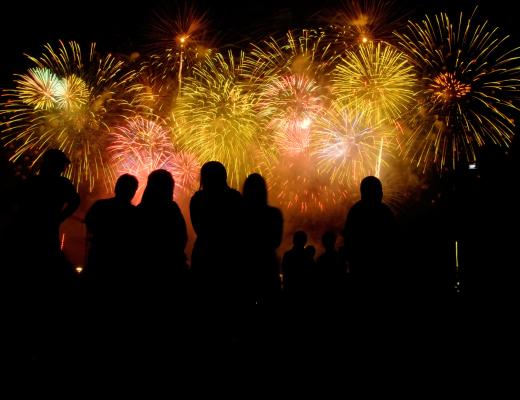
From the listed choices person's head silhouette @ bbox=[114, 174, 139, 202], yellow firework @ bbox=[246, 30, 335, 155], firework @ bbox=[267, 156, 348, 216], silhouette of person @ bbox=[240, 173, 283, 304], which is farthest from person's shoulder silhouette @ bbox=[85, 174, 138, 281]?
firework @ bbox=[267, 156, 348, 216]

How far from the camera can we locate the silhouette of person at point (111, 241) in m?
4.23

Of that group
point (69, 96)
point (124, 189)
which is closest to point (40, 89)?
point (69, 96)

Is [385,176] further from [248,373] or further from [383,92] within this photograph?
[248,373]

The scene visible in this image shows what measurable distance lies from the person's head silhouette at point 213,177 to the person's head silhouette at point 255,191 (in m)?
0.27

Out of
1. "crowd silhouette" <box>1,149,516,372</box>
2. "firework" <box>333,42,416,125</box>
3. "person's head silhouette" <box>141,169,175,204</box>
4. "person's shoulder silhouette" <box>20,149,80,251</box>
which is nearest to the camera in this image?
"crowd silhouette" <box>1,149,516,372</box>

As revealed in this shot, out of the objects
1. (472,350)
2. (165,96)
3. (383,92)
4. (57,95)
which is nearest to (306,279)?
(472,350)

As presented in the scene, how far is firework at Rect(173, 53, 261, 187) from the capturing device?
1372 cm

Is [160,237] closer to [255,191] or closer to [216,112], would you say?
[255,191]

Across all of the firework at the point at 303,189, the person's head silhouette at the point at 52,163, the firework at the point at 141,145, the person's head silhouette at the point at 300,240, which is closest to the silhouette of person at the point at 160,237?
the person's head silhouette at the point at 52,163

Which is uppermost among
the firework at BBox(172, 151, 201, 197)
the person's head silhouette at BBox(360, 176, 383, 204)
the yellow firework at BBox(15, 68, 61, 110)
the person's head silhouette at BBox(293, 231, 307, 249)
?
the yellow firework at BBox(15, 68, 61, 110)

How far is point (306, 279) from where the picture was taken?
649cm

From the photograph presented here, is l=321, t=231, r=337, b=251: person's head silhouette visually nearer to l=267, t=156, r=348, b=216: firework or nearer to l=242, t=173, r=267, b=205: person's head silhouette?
l=242, t=173, r=267, b=205: person's head silhouette

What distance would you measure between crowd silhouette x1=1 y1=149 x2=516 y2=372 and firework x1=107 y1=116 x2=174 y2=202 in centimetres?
1004

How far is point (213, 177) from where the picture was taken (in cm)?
441
